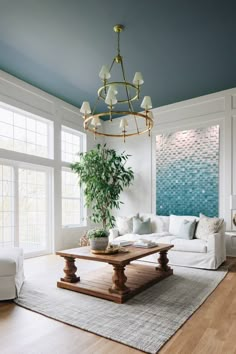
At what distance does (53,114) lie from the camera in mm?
5871

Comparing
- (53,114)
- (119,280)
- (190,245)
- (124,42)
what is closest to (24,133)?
(53,114)

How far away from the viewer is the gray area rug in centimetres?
221

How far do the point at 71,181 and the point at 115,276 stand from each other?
12.5 feet

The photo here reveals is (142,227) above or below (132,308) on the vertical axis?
above

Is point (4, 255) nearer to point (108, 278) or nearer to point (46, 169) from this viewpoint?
point (108, 278)

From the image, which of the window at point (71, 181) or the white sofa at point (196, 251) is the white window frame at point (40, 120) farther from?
the white sofa at point (196, 251)

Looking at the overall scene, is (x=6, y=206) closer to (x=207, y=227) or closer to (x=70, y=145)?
(x=70, y=145)

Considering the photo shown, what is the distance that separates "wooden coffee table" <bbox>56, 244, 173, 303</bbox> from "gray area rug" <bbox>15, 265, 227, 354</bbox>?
0.09 metres

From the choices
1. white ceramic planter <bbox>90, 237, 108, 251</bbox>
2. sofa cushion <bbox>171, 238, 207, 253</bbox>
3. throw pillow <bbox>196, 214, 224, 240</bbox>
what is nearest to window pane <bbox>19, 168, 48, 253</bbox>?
white ceramic planter <bbox>90, 237, 108, 251</bbox>

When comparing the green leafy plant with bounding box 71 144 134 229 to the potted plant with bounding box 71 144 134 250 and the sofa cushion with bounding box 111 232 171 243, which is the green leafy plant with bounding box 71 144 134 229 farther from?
the sofa cushion with bounding box 111 232 171 243

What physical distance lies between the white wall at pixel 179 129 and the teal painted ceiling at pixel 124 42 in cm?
45

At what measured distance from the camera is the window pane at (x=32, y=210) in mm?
5270

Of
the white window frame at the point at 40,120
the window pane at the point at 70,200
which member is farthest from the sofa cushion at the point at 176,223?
the white window frame at the point at 40,120

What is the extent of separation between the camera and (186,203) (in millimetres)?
5945
